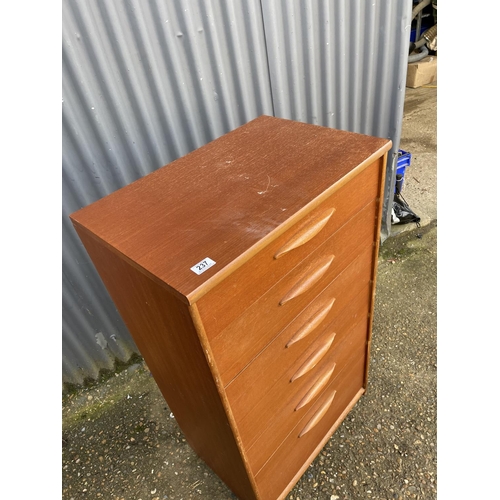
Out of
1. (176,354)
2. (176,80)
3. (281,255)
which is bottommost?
(176,354)

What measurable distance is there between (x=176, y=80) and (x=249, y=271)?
0.93 meters

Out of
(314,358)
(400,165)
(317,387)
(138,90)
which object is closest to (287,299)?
(314,358)

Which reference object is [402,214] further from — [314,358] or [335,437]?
[314,358]

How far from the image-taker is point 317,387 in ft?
3.82

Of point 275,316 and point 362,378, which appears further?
point 362,378

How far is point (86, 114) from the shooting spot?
1.25 metres

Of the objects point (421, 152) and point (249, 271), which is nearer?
point (249, 271)

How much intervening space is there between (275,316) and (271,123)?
612 mm

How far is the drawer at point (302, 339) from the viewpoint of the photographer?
85 centimetres

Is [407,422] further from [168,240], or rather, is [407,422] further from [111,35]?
[111,35]

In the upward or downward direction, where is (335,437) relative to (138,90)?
downward

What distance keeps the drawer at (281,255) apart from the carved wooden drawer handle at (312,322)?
0.21 m

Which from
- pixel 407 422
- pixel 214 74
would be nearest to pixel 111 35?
pixel 214 74

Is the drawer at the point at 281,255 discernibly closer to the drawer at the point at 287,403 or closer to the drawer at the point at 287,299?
the drawer at the point at 287,299
